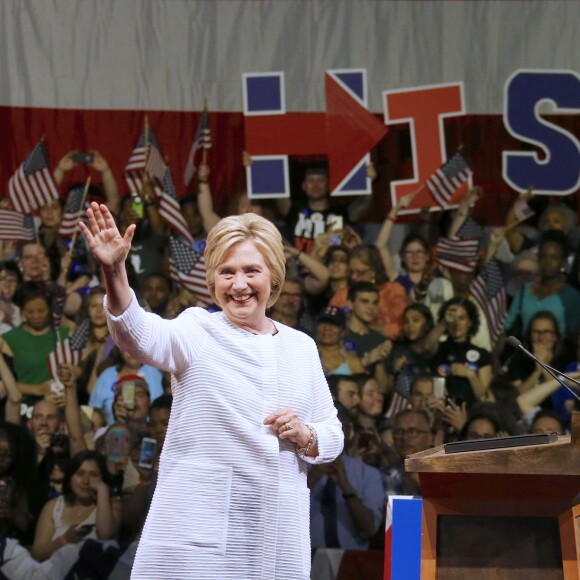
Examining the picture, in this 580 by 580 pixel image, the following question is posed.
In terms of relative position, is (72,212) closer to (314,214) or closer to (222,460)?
(314,214)

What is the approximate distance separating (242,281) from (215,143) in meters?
3.84

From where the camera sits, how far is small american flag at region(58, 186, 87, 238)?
5.78 meters

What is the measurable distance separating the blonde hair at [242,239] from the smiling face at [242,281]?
0.01 m

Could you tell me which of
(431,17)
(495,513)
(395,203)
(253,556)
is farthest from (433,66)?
(253,556)

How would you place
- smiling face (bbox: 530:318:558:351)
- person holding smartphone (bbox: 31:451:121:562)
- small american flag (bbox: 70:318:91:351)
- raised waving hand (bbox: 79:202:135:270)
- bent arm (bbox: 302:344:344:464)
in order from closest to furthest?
raised waving hand (bbox: 79:202:135:270)
bent arm (bbox: 302:344:344:464)
person holding smartphone (bbox: 31:451:121:562)
small american flag (bbox: 70:318:91:351)
smiling face (bbox: 530:318:558:351)

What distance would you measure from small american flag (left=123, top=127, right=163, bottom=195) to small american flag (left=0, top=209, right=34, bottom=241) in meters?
0.61

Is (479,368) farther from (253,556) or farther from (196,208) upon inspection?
(253,556)

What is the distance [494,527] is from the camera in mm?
2395

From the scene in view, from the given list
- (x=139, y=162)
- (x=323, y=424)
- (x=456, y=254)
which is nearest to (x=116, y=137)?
(x=139, y=162)

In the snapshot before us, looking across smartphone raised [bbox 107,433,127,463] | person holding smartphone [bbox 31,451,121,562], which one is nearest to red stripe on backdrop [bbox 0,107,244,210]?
smartphone raised [bbox 107,433,127,463]

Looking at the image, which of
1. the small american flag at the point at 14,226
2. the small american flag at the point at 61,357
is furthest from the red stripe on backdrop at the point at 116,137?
the small american flag at the point at 61,357

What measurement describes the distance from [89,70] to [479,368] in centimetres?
283

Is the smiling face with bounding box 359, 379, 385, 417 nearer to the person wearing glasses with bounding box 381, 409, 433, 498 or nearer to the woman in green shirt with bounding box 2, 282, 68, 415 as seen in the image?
the person wearing glasses with bounding box 381, 409, 433, 498

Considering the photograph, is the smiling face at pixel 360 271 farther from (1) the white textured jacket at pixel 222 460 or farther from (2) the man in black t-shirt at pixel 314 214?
(1) the white textured jacket at pixel 222 460
